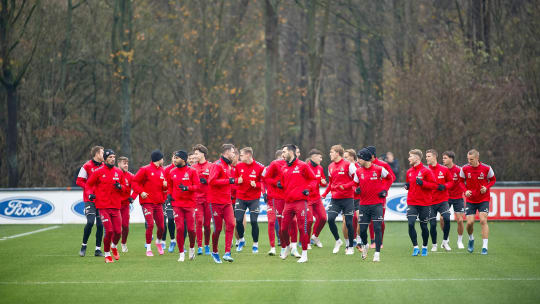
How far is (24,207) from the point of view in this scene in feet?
90.4

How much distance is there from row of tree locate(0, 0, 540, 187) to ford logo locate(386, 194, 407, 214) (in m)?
5.42

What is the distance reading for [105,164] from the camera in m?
16.5

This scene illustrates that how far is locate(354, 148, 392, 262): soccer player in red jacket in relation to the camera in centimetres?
1588

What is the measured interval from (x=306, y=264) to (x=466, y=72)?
61.9 feet

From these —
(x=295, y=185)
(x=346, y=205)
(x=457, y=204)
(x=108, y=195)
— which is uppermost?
(x=295, y=185)

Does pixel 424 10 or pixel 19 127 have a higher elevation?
pixel 424 10

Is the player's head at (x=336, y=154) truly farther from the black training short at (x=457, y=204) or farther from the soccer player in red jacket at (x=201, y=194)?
the black training short at (x=457, y=204)

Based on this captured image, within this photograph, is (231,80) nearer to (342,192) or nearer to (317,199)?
(317,199)

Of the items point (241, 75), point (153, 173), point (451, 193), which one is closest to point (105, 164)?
point (153, 173)

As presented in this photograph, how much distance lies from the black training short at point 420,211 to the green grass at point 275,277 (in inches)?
35.2

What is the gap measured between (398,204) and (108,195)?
1354cm

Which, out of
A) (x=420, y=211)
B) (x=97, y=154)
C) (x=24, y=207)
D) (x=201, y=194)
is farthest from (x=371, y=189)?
(x=24, y=207)

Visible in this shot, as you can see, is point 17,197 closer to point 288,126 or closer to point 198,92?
point 198,92

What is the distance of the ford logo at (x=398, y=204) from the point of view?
27.3 metres
